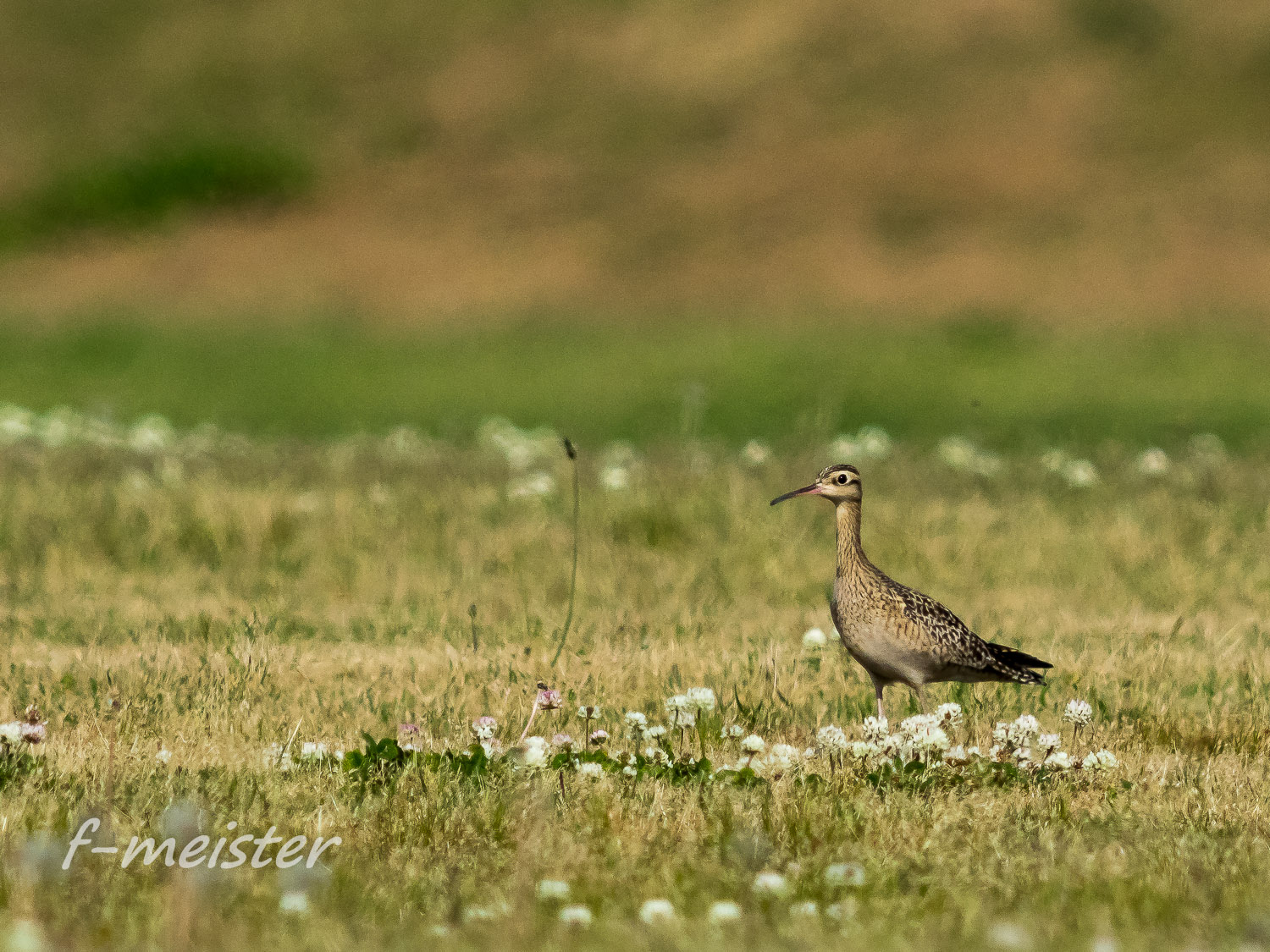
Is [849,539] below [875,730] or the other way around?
the other way around

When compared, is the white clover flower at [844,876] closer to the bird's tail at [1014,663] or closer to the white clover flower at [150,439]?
the bird's tail at [1014,663]

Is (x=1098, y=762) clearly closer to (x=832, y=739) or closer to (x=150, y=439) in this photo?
(x=832, y=739)

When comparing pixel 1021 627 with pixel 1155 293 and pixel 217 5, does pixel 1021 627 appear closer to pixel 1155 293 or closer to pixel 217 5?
pixel 1155 293

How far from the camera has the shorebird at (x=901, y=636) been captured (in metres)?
6.77

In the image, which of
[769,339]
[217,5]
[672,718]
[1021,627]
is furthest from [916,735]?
[217,5]

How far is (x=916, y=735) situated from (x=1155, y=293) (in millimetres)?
30716

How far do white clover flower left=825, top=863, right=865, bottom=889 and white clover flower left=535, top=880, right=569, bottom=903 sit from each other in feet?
2.22

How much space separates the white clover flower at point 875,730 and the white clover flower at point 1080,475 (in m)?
6.96

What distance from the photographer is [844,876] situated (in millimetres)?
4816

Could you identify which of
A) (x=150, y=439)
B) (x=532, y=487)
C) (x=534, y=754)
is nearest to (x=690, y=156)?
(x=150, y=439)

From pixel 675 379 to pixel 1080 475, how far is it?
38.8 ft

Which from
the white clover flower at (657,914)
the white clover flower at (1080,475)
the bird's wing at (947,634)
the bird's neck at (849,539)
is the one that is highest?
the white clover flower at (1080,475)

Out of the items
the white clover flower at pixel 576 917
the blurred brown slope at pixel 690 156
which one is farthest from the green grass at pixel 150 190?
the white clover flower at pixel 576 917

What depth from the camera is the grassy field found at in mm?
4672
